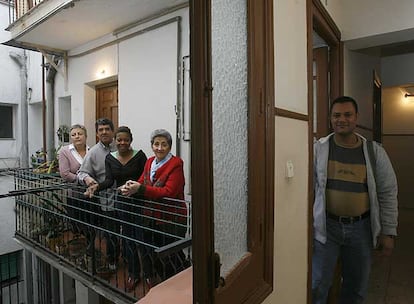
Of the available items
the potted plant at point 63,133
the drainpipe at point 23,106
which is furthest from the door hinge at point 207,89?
the drainpipe at point 23,106

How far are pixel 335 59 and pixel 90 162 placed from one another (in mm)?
2010

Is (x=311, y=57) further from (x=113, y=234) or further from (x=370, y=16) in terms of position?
(x=113, y=234)

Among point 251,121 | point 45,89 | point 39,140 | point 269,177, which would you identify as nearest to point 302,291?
point 269,177

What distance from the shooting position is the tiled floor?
2.04 m

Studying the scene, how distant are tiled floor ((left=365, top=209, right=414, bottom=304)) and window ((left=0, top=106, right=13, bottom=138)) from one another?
5863mm

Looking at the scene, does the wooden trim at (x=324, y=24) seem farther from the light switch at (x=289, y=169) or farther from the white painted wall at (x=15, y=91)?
the white painted wall at (x=15, y=91)

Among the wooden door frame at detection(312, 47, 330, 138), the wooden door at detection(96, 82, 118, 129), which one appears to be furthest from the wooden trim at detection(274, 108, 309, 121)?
the wooden door at detection(96, 82, 118, 129)

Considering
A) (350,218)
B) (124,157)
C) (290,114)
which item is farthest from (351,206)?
(124,157)

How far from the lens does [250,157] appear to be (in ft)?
2.63

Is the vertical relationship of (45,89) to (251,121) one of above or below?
above

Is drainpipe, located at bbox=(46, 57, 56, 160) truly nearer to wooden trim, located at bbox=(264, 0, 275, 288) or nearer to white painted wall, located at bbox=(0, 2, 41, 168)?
white painted wall, located at bbox=(0, 2, 41, 168)

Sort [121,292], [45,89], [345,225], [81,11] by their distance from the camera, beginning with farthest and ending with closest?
A: 1. [45,89]
2. [81,11]
3. [121,292]
4. [345,225]

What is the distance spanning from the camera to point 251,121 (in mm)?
797

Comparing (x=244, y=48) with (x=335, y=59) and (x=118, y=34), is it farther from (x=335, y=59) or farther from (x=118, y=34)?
(x=118, y=34)
